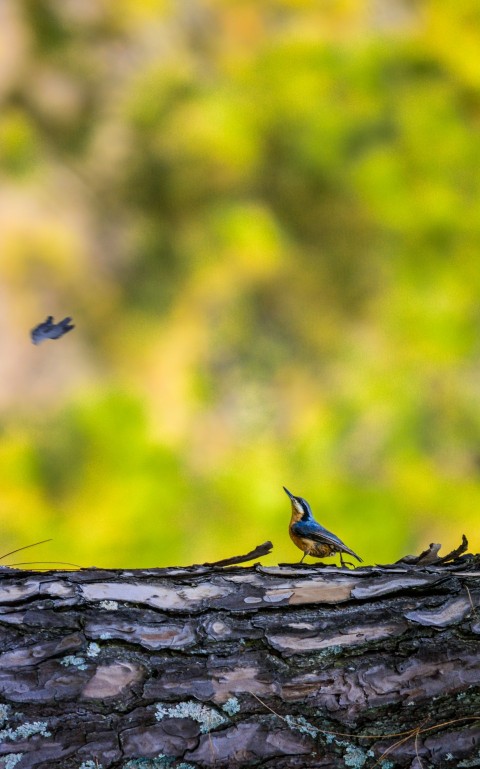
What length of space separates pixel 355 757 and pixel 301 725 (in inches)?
2.7

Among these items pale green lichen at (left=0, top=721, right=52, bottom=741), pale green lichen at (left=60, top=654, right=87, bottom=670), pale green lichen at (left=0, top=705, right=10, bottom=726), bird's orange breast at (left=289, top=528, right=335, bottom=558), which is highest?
bird's orange breast at (left=289, top=528, right=335, bottom=558)

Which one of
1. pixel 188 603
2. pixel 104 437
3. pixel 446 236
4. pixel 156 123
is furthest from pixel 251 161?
pixel 188 603

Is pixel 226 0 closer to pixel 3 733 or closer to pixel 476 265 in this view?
pixel 476 265

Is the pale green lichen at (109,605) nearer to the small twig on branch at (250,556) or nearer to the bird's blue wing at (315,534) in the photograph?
the small twig on branch at (250,556)

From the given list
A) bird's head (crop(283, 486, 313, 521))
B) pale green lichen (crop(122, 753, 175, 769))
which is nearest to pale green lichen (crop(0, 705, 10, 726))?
pale green lichen (crop(122, 753, 175, 769))

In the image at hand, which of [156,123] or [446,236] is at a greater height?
[156,123]

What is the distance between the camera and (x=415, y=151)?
8.23 feet

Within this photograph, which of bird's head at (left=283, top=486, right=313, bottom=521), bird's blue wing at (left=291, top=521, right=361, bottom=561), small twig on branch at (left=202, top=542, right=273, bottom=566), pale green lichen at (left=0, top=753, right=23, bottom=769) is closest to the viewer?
pale green lichen at (left=0, top=753, right=23, bottom=769)

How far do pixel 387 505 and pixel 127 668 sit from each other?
4.76 feet

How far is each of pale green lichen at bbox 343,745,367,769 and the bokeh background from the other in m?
1.24

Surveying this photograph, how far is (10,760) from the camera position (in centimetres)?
85

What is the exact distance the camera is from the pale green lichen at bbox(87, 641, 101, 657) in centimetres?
90

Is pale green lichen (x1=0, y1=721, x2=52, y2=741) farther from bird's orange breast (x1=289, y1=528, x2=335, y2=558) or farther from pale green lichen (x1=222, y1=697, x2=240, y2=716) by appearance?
bird's orange breast (x1=289, y1=528, x2=335, y2=558)

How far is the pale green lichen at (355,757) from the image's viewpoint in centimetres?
89
